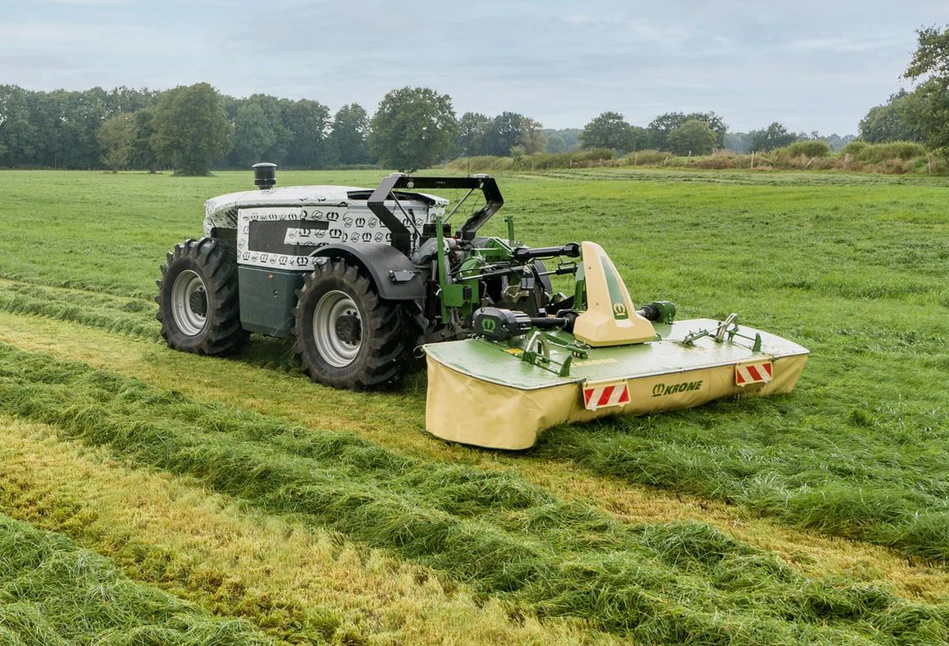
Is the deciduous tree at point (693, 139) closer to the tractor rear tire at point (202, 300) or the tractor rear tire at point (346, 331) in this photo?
the tractor rear tire at point (202, 300)

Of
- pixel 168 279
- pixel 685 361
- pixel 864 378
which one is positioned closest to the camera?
pixel 685 361

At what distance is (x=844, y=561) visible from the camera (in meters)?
4.36

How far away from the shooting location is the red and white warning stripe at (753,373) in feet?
22.1

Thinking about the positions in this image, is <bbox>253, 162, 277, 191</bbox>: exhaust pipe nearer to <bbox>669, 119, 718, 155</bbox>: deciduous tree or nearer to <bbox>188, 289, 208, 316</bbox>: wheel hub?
<bbox>188, 289, 208, 316</bbox>: wheel hub

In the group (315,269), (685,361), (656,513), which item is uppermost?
(315,269)

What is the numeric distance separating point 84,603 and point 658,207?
21.4 metres

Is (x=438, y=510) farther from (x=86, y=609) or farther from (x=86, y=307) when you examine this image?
(x=86, y=307)

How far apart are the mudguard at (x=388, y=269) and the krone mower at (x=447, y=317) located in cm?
1

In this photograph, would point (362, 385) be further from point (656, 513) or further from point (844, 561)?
point (844, 561)

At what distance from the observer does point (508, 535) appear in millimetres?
4504

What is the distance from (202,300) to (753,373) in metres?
5.36

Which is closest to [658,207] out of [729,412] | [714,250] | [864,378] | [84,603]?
[714,250]

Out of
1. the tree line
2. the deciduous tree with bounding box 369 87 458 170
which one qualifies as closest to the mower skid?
the tree line

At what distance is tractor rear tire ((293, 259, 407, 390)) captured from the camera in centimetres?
738
